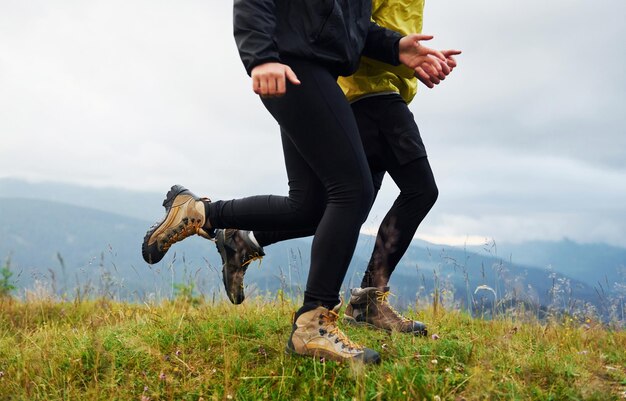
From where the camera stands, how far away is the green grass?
2.63m

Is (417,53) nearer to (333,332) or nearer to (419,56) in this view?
(419,56)

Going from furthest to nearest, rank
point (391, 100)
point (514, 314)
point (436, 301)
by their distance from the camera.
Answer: point (436, 301), point (514, 314), point (391, 100)

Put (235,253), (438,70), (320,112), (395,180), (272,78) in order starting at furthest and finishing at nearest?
(235,253), (395,180), (438,70), (320,112), (272,78)

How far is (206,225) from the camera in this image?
11.8 feet

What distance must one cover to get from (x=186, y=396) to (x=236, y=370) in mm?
281

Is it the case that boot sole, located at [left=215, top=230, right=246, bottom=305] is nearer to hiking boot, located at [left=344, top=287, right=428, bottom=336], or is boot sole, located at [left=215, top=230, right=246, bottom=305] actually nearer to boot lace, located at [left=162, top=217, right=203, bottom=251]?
boot lace, located at [left=162, top=217, right=203, bottom=251]

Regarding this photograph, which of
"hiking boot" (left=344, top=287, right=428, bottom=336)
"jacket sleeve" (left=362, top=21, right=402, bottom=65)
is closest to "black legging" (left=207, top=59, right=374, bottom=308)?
"jacket sleeve" (left=362, top=21, right=402, bottom=65)

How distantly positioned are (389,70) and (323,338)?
1.65m

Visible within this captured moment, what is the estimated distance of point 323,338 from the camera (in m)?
2.90

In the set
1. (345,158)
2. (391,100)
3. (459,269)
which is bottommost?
(459,269)

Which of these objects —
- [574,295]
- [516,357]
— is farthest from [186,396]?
[574,295]

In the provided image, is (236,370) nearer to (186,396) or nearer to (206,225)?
(186,396)

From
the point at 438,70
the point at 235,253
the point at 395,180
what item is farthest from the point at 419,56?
the point at 235,253

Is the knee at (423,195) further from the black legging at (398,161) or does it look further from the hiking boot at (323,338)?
the hiking boot at (323,338)
